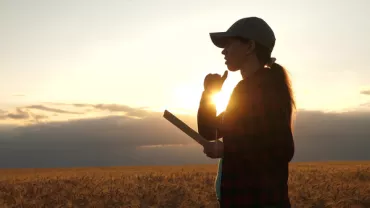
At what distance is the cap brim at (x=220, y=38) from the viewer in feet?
12.6

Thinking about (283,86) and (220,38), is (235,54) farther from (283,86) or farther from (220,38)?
(283,86)

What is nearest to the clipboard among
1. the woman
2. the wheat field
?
the woman

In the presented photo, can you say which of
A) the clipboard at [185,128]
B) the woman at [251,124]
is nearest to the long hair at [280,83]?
the woman at [251,124]

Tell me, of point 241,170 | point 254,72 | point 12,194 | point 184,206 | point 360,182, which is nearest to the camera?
point 241,170

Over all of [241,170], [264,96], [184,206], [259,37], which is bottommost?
[184,206]

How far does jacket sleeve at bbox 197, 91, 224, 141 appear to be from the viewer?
3.65 meters

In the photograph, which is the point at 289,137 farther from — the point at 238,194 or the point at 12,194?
the point at 12,194

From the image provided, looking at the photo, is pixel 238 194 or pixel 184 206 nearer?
pixel 238 194

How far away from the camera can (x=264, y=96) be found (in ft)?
11.9

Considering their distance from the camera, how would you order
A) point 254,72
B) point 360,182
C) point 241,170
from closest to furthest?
point 241,170 < point 254,72 < point 360,182

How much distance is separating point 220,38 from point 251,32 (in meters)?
0.27

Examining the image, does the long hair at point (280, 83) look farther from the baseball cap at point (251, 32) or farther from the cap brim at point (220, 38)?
the cap brim at point (220, 38)

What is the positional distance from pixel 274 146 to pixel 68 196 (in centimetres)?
735

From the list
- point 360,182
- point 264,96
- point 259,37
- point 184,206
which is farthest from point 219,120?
point 360,182
